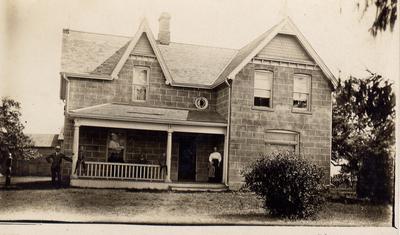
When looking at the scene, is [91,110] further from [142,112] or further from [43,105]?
[43,105]

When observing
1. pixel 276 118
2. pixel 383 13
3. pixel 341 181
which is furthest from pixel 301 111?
pixel 383 13

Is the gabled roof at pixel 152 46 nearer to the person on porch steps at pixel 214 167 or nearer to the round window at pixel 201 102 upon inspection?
the round window at pixel 201 102

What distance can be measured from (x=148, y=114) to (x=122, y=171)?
1819mm

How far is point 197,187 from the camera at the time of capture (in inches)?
574

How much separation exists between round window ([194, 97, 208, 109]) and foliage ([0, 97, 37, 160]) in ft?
17.9

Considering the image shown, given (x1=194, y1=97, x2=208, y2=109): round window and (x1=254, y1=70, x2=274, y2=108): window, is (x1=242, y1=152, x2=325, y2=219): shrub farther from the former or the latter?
(x1=194, y1=97, x2=208, y2=109): round window

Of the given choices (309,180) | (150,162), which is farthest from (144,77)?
(309,180)

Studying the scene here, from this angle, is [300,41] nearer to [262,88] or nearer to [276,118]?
[262,88]

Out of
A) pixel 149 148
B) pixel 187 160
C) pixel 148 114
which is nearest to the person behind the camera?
pixel 148 114

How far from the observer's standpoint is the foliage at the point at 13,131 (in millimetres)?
10602

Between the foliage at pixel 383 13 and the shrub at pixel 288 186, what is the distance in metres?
3.40

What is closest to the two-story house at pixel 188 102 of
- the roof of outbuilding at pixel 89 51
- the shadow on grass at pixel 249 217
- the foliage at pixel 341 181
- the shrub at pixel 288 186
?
the roof of outbuilding at pixel 89 51

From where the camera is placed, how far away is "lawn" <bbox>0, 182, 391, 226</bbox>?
10656mm

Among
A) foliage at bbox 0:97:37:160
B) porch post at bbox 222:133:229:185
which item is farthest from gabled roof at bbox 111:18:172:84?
foliage at bbox 0:97:37:160
